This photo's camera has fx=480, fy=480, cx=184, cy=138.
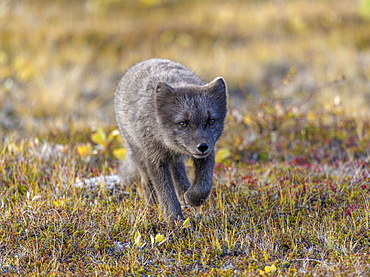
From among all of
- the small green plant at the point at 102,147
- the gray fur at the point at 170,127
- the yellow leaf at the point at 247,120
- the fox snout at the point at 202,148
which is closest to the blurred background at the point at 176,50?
the yellow leaf at the point at 247,120

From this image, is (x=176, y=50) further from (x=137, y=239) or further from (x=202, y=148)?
(x=137, y=239)

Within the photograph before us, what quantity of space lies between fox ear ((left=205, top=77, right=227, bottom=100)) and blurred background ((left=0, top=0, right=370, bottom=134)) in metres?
2.70

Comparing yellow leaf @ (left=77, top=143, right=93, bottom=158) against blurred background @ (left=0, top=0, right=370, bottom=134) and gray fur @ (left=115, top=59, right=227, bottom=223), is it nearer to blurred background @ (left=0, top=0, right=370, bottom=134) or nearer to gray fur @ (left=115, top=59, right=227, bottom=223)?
gray fur @ (left=115, top=59, right=227, bottom=223)

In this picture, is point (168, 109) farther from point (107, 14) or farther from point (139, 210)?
point (107, 14)

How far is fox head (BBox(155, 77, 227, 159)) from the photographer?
407 centimetres

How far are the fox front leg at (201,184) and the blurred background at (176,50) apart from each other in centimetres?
276

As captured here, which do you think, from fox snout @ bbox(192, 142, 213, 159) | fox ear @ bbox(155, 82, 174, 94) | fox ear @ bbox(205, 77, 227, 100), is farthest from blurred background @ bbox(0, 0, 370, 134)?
fox snout @ bbox(192, 142, 213, 159)

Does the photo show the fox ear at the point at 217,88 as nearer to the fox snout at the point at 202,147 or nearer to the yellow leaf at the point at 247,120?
the fox snout at the point at 202,147

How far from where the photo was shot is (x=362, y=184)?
494 cm

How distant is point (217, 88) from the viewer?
4352 mm

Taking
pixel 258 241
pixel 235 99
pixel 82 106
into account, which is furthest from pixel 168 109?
pixel 235 99

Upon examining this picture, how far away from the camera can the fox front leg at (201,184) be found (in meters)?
4.38

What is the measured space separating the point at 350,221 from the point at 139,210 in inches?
73.7

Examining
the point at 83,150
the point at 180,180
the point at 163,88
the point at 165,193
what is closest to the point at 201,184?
the point at 165,193
